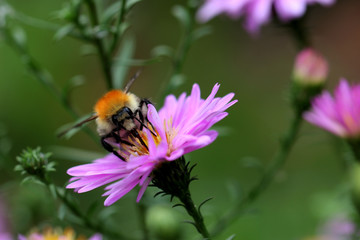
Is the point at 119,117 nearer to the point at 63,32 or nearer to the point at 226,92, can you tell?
the point at 63,32

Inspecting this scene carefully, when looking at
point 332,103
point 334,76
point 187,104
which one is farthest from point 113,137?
point 334,76

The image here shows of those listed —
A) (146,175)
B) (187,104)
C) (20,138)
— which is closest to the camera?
(146,175)

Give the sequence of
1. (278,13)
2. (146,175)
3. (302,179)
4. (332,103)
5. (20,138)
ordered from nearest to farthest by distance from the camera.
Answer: (146,175) → (332,103) → (278,13) → (302,179) → (20,138)

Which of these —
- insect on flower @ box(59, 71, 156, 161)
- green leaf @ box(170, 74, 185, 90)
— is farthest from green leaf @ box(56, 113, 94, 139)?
green leaf @ box(170, 74, 185, 90)

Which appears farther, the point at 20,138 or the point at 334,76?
the point at 334,76

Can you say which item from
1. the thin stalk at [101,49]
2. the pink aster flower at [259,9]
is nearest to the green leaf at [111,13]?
the thin stalk at [101,49]

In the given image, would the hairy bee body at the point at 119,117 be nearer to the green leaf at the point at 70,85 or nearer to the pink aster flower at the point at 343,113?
the green leaf at the point at 70,85

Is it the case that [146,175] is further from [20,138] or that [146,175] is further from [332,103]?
[20,138]
